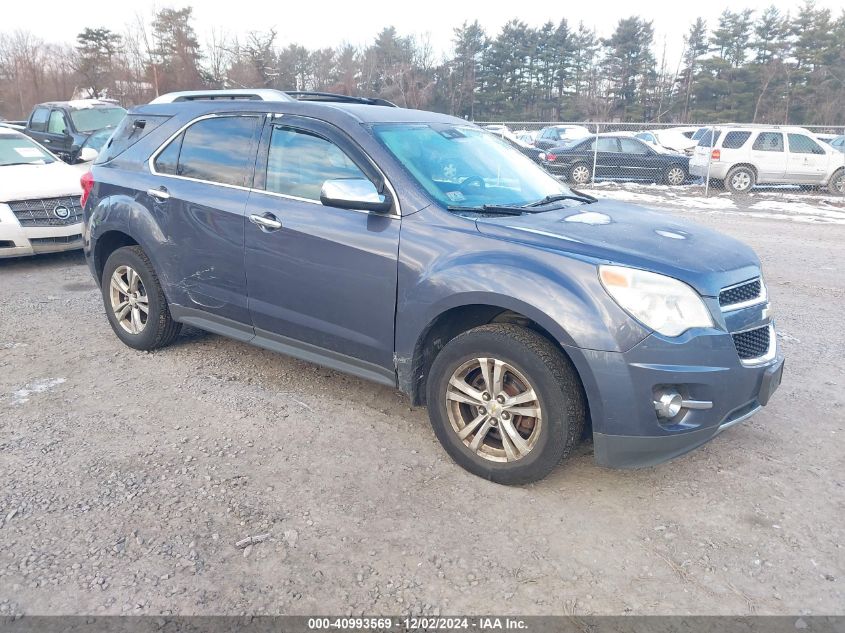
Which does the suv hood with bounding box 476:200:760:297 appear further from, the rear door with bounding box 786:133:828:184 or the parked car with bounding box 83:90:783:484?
the rear door with bounding box 786:133:828:184

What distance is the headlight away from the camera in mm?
2883

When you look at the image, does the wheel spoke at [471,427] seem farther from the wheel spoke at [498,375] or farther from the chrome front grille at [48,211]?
the chrome front grille at [48,211]

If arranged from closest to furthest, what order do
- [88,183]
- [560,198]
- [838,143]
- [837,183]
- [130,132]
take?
1. [560,198]
2. [130,132]
3. [88,183]
4. [837,183]
5. [838,143]

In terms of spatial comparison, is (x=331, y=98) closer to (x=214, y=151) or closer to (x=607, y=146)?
(x=214, y=151)

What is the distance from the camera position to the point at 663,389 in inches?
114

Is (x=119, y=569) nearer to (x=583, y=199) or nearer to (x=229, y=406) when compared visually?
(x=229, y=406)

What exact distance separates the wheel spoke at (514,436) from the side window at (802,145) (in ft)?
53.9

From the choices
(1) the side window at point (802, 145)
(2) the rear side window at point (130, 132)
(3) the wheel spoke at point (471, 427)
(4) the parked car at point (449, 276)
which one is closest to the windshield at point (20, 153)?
(2) the rear side window at point (130, 132)

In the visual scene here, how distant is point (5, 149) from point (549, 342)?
28.4 ft

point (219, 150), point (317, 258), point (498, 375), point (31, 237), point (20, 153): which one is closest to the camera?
point (498, 375)

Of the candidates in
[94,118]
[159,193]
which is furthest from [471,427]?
[94,118]

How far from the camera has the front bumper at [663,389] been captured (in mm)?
2852

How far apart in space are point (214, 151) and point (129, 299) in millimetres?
1429

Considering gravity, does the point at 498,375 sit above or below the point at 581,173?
below
